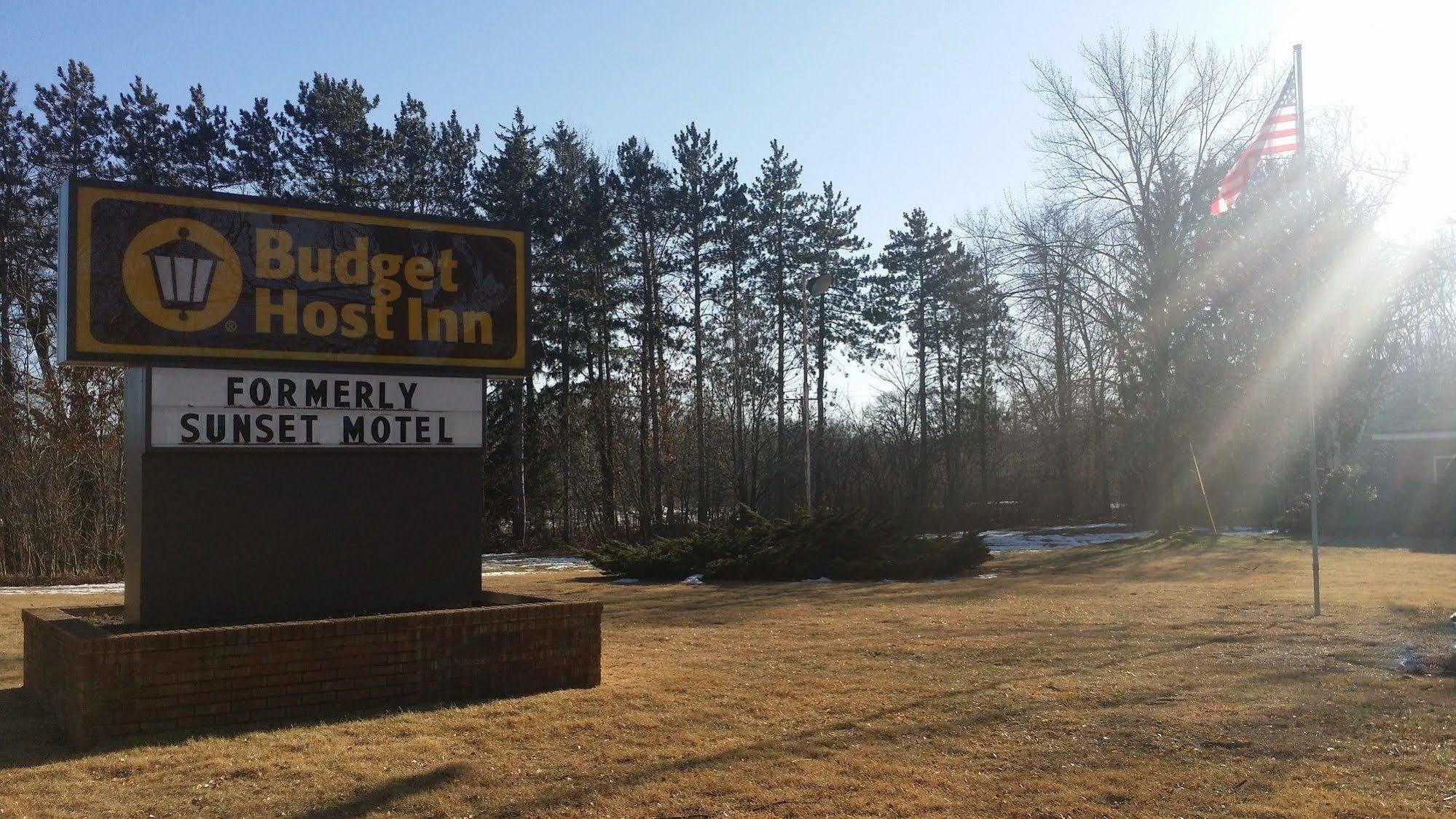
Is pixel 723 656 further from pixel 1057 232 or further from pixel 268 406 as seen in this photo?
pixel 1057 232

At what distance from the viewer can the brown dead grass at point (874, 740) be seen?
5703 millimetres

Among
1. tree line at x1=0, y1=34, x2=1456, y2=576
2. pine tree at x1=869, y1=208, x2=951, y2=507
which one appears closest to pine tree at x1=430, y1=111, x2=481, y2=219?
tree line at x1=0, y1=34, x2=1456, y2=576

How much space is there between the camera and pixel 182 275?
8211mm

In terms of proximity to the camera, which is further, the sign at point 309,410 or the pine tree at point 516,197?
the pine tree at point 516,197

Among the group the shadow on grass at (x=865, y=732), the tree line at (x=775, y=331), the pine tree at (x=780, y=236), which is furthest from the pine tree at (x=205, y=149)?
the shadow on grass at (x=865, y=732)

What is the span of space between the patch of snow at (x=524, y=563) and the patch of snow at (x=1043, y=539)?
10682 millimetres

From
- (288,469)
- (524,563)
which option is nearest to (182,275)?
(288,469)

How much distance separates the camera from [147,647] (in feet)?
23.5

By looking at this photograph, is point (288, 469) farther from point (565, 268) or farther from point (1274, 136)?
point (565, 268)

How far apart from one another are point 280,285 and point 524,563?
20.7 metres

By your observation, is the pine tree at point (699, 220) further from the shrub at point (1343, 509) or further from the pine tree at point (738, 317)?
the shrub at point (1343, 509)

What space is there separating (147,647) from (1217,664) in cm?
812

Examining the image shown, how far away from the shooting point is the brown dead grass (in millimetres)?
5703

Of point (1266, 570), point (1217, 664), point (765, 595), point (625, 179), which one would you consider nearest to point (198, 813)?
point (1217, 664)
